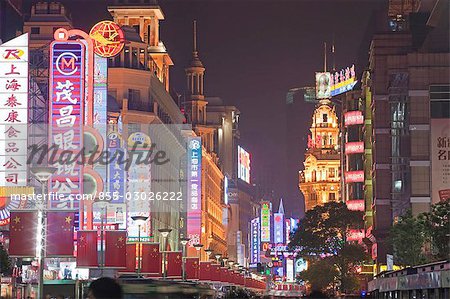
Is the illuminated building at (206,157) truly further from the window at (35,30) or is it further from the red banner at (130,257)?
the red banner at (130,257)

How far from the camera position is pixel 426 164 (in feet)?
268

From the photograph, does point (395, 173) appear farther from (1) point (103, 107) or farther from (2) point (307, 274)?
(1) point (103, 107)

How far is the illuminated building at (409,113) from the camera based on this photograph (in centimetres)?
8106

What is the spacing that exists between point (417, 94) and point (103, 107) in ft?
75.9

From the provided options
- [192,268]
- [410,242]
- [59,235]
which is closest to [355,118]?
[192,268]

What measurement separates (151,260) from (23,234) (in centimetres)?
2430

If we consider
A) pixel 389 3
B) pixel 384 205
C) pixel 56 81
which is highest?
pixel 389 3

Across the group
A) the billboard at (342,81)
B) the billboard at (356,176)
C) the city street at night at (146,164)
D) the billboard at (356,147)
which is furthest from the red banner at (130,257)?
the billboard at (342,81)

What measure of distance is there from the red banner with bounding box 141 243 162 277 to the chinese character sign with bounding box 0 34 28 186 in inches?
362

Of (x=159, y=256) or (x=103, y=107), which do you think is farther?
(x=103, y=107)

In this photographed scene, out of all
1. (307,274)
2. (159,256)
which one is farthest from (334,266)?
(159,256)

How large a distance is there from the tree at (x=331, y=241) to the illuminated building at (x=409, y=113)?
7.71 feet

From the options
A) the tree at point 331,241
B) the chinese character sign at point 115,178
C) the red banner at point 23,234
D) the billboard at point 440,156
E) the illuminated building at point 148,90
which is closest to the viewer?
the red banner at point 23,234

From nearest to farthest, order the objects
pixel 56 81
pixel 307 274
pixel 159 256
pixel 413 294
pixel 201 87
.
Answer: pixel 413 294 < pixel 159 256 < pixel 56 81 < pixel 307 274 < pixel 201 87
